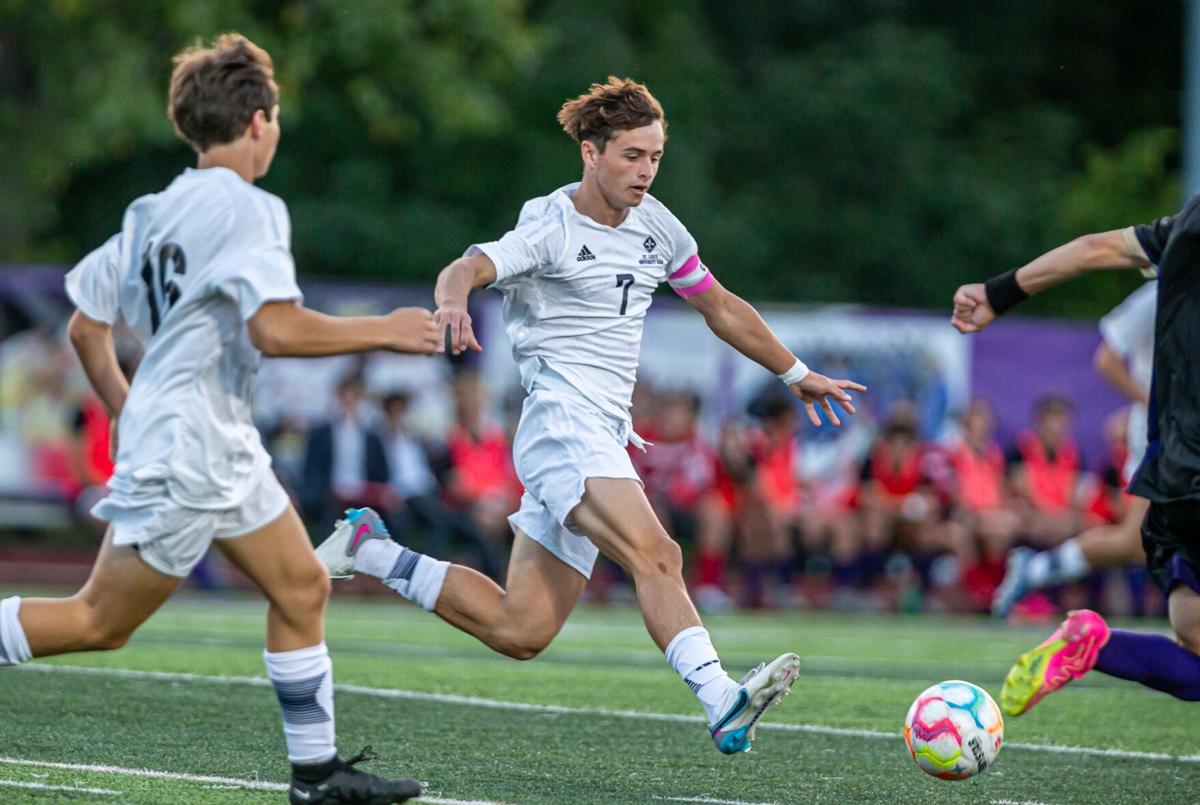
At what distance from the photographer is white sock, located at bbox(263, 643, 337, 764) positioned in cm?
494

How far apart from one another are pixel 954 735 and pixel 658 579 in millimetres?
1035

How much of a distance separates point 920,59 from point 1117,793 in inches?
1003

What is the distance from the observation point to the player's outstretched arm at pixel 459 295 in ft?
18.6

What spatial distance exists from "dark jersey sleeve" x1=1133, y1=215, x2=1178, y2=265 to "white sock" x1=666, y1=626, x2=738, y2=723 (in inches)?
73.1

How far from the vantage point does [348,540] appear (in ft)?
21.5

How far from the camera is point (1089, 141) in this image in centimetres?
3325

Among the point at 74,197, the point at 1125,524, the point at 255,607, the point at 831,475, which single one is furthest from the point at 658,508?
the point at 74,197

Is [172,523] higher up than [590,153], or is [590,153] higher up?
[590,153]

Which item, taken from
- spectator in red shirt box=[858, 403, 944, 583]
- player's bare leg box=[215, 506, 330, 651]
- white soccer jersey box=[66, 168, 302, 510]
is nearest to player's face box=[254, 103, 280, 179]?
white soccer jersey box=[66, 168, 302, 510]

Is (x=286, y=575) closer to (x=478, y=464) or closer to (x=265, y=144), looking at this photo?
(x=265, y=144)

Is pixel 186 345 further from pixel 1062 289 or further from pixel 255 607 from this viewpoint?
pixel 1062 289

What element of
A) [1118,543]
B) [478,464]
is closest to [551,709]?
[1118,543]

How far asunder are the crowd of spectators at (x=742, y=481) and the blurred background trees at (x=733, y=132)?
6089mm

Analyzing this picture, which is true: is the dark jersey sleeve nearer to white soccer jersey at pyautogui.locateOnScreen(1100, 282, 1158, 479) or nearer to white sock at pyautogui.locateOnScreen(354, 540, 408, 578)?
white soccer jersey at pyautogui.locateOnScreen(1100, 282, 1158, 479)
